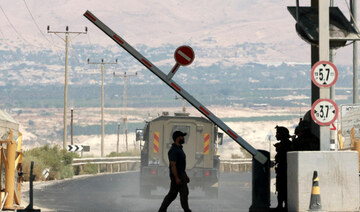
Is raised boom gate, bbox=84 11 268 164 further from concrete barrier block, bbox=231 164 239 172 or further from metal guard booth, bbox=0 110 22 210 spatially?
concrete barrier block, bbox=231 164 239 172

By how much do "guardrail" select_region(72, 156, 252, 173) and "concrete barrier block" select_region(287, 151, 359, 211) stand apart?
128 ft

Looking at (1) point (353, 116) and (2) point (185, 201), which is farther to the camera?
(1) point (353, 116)

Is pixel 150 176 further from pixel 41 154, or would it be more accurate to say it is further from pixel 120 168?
pixel 120 168

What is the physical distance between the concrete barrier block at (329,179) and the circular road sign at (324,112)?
675mm

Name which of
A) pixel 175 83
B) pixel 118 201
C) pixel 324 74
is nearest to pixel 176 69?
pixel 175 83

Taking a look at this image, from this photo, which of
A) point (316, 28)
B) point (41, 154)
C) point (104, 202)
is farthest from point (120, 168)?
point (316, 28)

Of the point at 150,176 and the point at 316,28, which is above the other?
the point at 316,28

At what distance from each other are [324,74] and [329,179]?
1905mm

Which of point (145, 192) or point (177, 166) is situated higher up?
point (177, 166)

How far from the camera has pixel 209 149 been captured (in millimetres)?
32625

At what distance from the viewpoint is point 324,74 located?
17.8 metres

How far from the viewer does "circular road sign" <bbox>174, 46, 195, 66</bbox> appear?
59.6 ft

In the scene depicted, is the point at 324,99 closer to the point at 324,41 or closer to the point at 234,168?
the point at 324,41

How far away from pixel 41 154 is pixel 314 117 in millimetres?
35828
